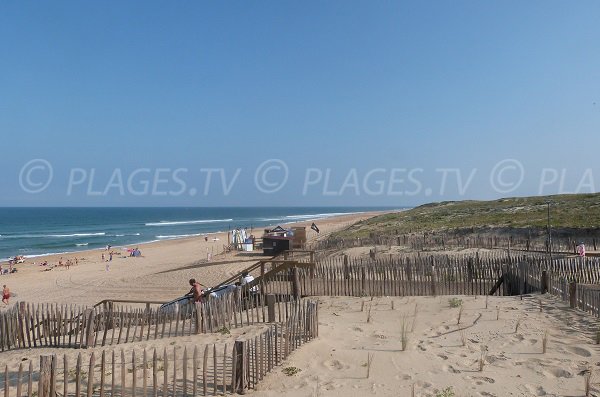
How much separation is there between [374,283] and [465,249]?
1165 centimetres

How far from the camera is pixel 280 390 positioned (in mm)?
7109

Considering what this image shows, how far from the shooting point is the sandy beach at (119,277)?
23203 millimetres

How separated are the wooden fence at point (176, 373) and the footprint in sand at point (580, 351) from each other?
16.0 ft

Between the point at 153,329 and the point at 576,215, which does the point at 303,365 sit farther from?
the point at 576,215

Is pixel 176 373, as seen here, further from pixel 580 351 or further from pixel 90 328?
pixel 580 351

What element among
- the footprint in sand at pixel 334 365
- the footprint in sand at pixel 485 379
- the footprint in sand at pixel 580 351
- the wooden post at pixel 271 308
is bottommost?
the footprint in sand at pixel 334 365

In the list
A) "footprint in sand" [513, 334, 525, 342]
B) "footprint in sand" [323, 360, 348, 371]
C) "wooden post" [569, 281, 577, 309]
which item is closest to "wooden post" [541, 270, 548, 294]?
"wooden post" [569, 281, 577, 309]

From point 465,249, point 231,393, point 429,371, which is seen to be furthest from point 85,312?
point 465,249

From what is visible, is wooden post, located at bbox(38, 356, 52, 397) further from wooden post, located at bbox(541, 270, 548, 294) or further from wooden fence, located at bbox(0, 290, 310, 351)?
wooden post, located at bbox(541, 270, 548, 294)

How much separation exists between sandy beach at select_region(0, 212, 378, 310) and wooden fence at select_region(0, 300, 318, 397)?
13.2 meters

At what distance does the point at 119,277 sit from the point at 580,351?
2874 centimetres

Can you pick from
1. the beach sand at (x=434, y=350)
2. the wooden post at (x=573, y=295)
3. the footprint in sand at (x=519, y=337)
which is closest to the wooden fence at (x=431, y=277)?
the beach sand at (x=434, y=350)

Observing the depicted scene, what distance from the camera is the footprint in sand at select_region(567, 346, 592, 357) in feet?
25.7

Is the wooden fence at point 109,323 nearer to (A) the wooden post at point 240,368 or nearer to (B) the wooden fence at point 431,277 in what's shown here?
(B) the wooden fence at point 431,277
